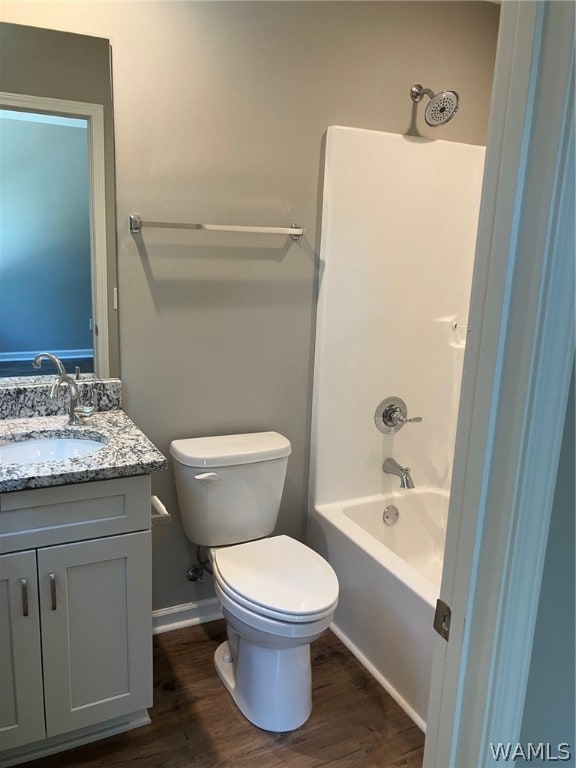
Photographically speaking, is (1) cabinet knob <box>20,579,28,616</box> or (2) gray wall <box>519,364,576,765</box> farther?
(1) cabinet knob <box>20,579,28,616</box>

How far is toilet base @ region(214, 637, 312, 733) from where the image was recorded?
1.84m

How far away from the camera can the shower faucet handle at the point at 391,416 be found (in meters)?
2.47

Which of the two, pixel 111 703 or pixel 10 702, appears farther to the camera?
pixel 111 703

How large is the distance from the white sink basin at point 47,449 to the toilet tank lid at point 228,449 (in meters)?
0.34

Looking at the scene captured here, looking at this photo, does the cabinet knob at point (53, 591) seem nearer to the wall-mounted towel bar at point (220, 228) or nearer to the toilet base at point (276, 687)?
the toilet base at point (276, 687)

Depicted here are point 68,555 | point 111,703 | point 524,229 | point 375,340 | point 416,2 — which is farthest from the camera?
point 375,340

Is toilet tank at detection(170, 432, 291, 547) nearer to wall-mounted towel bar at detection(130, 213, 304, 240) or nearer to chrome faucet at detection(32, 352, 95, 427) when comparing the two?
chrome faucet at detection(32, 352, 95, 427)

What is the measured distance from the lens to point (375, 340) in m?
2.40

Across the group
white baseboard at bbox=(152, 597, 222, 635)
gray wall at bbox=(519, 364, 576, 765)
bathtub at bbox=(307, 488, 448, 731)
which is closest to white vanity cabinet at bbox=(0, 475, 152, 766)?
white baseboard at bbox=(152, 597, 222, 635)

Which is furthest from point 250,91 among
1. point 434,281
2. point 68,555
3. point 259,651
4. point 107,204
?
point 259,651

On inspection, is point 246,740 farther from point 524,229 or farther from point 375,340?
point 524,229

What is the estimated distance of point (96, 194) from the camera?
1.93m

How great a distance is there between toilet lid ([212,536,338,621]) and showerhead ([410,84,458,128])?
1653mm

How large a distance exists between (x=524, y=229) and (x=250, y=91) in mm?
1688
